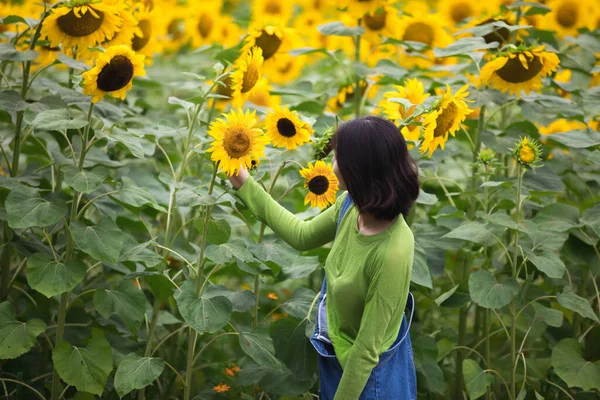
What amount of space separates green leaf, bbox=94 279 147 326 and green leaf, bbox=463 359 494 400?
3.57 feet

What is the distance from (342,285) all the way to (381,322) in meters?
0.15

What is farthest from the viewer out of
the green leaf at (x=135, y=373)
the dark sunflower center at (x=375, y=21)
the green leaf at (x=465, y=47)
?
the dark sunflower center at (x=375, y=21)

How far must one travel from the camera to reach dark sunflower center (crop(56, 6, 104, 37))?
7.25 feet

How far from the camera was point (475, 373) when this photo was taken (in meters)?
2.46

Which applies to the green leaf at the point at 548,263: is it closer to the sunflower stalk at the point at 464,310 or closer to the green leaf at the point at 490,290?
the green leaf at the point at 490,290

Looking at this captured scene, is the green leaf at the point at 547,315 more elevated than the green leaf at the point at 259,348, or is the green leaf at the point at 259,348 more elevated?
the green leaf at the point at 259,348

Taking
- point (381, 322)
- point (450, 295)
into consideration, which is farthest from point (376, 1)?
point (381, 322)

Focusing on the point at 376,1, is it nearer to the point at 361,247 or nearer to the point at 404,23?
the point at 404,23

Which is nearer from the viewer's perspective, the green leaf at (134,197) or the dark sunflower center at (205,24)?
the green leaf at (134,197)

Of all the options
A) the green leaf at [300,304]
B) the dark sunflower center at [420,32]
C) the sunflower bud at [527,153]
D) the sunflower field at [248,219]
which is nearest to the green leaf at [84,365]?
the sunflower field at [248,219]

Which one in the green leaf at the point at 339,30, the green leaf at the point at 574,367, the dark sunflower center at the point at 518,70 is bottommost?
the green leaf at the point at 574,367

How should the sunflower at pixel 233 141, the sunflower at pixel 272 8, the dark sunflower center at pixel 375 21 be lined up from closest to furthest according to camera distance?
the sunflower at pixel 233 141, the dark sunflower center at pixel 375 21, the sunflower at pixel 272 8

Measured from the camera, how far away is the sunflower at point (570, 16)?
375 centimetres

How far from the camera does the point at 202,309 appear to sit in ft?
6.82
